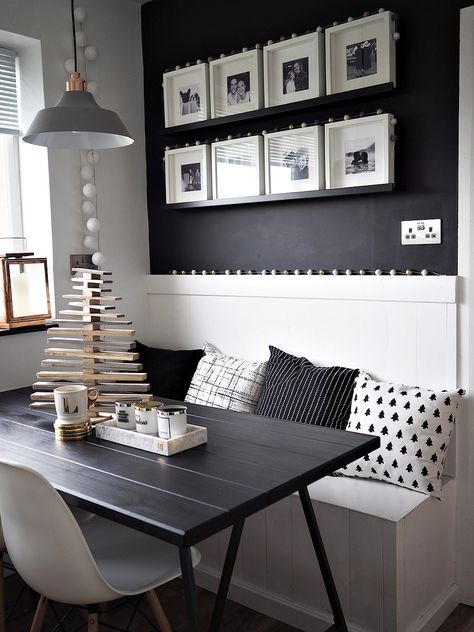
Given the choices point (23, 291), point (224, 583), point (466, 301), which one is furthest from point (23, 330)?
point (466, 301)

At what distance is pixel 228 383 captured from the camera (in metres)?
3.02

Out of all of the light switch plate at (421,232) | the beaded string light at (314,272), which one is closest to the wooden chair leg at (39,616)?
the beaded string light at (314,272)

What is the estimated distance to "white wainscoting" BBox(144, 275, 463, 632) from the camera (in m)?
2.23

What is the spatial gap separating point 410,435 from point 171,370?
1275 mm

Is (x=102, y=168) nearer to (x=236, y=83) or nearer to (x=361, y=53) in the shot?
(x=236, y=83)

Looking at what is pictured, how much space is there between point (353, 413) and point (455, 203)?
0.87 meters

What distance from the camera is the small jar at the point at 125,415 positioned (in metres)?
2.06

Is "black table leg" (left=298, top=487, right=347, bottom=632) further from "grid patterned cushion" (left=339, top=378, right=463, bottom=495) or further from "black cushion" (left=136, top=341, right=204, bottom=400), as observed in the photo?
"black cushion" (left=136, top=341, right=204, bottom=400)

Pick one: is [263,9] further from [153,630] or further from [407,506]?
[153,630]

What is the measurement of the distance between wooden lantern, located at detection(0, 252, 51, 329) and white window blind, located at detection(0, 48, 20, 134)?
24.4 inches

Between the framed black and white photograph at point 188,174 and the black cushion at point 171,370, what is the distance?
754 mm

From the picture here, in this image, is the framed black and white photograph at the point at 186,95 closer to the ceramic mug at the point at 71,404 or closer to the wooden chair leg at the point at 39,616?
the ceramic mug at the point at 71,404

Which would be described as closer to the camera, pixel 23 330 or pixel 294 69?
pixel 294 69

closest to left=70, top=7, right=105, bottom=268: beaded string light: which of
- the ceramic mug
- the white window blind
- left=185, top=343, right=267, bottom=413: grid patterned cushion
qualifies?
the white window blind
